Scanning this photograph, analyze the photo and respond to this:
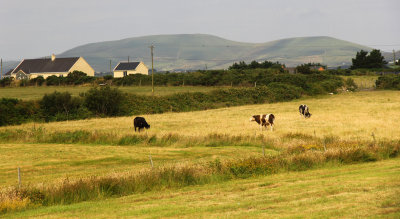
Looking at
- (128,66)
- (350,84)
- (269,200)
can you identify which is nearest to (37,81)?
(128,66)

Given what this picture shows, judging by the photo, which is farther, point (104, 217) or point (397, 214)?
point (104, 217)

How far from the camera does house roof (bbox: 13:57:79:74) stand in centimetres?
13227

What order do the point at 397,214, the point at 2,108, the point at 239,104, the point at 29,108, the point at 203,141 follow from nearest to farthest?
the point at 397,214
the point at 203,141
the point at 2,108
the point at 29,108
the point at 239,104

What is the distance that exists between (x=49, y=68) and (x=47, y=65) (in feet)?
9.25

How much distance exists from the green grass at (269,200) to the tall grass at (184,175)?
73 centimetres

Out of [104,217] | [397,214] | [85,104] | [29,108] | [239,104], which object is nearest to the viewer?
[397,214]

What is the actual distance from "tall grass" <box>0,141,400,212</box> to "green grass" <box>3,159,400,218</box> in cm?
73

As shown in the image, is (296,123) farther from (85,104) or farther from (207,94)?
(207,94)

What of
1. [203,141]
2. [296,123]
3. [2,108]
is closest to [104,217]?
[203,141]

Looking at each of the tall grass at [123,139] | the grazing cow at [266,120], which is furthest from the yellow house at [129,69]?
the tall grass at [123,139]

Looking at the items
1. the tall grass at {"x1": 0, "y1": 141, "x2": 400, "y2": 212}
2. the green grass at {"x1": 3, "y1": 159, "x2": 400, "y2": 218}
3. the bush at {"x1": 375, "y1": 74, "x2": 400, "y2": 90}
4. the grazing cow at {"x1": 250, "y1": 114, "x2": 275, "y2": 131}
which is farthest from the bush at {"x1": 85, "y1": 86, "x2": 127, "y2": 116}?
the bush at {"x1": 375, "y1": 74, "x2": 400, "y2": 90}

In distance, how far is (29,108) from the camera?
182 feet

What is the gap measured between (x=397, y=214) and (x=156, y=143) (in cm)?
2334

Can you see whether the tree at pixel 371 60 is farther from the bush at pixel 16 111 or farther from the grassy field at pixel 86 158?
the grassy field at pixel 86 158
